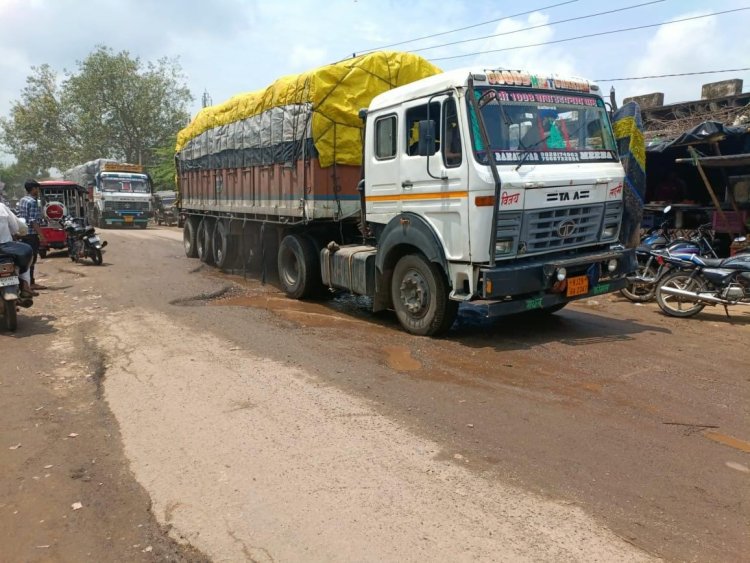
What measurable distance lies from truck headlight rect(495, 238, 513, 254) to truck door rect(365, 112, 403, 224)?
153 centimetres

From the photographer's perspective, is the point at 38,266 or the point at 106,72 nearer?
the point at 38,266

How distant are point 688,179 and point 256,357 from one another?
10.3 m

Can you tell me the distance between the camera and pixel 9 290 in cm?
707

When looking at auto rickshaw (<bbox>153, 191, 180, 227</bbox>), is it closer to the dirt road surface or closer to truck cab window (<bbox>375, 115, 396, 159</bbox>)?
the dirt road surface

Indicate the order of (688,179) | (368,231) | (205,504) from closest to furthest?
(205,504), (368,231), (688,179)

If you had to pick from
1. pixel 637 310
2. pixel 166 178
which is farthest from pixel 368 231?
pixel 166 178

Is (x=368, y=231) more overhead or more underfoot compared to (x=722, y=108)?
more underfoot

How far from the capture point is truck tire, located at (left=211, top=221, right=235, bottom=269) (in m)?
12.8

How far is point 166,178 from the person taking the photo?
4034 cm

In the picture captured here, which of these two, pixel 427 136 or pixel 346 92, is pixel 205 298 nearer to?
pixel 346 92

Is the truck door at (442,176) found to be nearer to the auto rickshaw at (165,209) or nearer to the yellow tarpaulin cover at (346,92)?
the yellow tarpaulin cover at (346,92)

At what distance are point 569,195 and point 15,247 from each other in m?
6.60

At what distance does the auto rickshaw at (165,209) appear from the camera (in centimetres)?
3494

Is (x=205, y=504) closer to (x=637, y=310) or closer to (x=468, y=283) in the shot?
(x=468, y=283)
